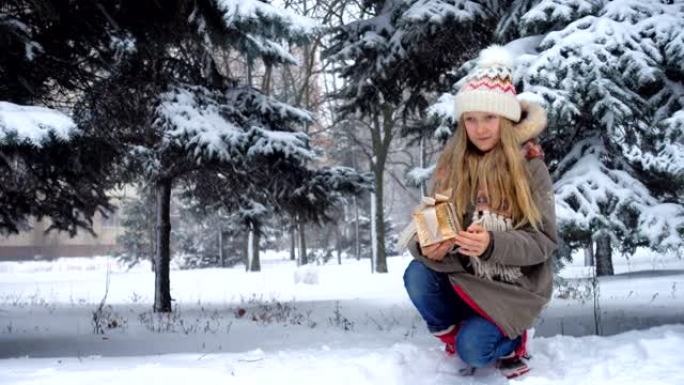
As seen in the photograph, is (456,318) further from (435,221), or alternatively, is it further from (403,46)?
(403,46)

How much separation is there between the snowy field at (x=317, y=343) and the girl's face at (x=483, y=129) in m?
1.15

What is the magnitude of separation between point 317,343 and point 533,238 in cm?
330

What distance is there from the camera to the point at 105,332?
274 inches

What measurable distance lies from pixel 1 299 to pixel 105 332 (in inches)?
320

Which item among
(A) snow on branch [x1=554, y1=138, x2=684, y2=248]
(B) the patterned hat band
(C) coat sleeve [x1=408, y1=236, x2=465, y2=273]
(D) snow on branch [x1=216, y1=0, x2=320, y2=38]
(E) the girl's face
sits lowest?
(C) coat sleeve [x1=408, y1=236, x2=465, y2=273]

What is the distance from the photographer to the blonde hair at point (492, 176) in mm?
2982

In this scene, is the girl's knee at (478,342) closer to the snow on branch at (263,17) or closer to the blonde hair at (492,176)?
the blonde hair at (492,176)

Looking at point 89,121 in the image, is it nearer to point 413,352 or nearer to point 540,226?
point 413,352

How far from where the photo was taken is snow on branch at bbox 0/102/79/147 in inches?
127

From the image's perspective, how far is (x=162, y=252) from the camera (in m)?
9.45

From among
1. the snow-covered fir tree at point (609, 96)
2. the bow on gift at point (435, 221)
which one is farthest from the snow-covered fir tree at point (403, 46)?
the bow on gift at point (435, 221)

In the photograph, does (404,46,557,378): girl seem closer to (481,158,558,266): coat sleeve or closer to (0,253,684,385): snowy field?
(481,158,558,266): coat sleeve

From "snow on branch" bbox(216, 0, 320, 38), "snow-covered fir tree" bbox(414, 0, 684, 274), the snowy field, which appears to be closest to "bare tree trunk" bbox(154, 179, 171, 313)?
the snowy field

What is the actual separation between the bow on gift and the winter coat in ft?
0.51
